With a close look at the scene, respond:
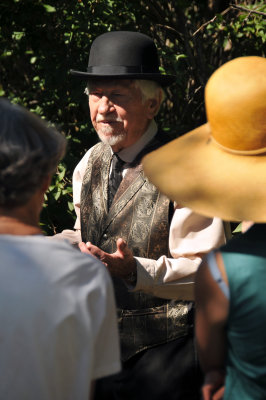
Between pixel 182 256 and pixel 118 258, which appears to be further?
pixel 182 256

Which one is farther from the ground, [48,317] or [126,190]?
[48,317]

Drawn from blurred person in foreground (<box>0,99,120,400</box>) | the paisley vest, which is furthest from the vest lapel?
blurred person in foreground (<box>0,99,120,400</box>)

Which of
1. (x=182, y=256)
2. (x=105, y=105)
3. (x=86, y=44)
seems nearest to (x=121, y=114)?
(x=105, y=105)

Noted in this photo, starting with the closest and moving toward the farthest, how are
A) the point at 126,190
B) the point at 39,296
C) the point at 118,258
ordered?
the point at 39,296
the point at 118,258
the point at 126,190

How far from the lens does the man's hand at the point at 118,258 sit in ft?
8.09

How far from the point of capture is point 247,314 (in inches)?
65.2

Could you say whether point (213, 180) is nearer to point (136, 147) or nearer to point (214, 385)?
point (214, 385)

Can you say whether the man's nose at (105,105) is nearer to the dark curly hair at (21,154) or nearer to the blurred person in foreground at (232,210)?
the blurred person in foreground at (232,210)

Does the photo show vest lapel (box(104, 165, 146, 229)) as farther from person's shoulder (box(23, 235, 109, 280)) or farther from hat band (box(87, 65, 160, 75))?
person's shoulder (box(23, 235, 109, 280))

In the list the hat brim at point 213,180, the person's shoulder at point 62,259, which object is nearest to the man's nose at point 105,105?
the hat brim at point 213,180

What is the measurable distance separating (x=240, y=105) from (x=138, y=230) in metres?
1.15

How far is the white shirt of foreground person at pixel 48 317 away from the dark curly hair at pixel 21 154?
13 cm

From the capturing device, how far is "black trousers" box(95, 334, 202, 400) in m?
2.56

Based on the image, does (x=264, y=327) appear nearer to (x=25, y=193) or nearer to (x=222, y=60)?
(x=25, y=193)
